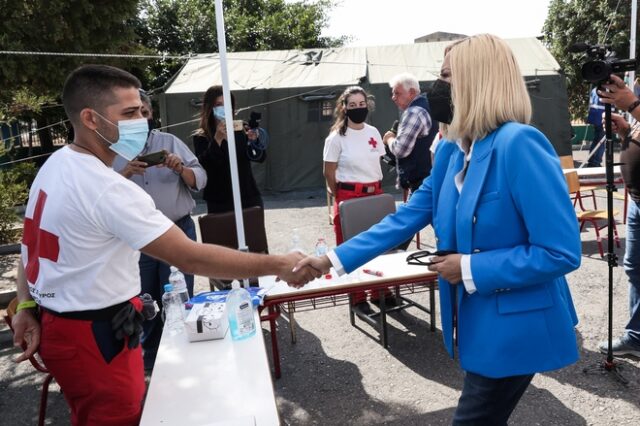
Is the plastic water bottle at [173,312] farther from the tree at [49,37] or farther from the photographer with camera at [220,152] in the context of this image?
the tree at [49,37]

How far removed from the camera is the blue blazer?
1.60 meters

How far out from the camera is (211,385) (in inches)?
83.0

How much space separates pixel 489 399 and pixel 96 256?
151 cm

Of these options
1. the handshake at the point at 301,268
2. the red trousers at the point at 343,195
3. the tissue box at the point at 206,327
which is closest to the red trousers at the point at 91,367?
the tissue box at the point at 206,327

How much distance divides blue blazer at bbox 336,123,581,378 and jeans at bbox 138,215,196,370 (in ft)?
8.29

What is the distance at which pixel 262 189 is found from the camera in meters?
11.3

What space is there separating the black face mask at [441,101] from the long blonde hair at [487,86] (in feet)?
1.06

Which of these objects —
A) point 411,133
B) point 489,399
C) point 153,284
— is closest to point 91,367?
point 489,399

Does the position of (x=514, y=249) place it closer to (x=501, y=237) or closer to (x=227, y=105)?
(x=501, y=237)

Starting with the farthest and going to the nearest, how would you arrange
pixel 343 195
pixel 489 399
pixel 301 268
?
pixel 343 195 < pixel 301 268 < pixel 489 399

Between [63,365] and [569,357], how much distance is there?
6.10 feet

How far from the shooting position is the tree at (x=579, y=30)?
16891 mm

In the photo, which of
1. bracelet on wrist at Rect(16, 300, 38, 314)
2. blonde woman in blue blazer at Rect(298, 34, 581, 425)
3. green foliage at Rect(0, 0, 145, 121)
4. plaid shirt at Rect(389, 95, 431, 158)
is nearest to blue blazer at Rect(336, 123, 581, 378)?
blonde woman in blue blazer at Rect(298, 34, 581, 425)

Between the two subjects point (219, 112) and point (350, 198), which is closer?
point (219, 112)
